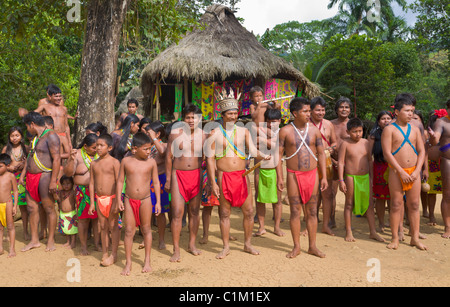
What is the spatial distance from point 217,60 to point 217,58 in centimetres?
11

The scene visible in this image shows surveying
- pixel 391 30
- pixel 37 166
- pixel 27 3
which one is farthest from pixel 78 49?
pixel 391 30

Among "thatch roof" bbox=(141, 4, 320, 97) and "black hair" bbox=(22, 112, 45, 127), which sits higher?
"thatch roof" bbox=(141, 4, 320, 97)

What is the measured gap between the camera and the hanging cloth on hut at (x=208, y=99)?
12.1m

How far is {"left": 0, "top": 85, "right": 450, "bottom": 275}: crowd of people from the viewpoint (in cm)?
439

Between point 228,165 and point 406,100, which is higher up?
point 406,100

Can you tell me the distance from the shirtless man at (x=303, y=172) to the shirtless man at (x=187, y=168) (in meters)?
1.12

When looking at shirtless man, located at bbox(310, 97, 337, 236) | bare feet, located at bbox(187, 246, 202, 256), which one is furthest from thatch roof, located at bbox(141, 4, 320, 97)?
bare feet, located at bbox(187, 246, 202, 256)

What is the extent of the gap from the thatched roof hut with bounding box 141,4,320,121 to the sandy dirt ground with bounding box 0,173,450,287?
6.81m

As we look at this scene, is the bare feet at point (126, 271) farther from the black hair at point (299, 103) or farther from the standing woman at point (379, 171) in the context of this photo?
the standing woman at point (379, 171)

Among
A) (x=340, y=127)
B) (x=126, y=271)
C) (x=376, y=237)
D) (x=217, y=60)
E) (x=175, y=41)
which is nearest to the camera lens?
(x=126, y=271)

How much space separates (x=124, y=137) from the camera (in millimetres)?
5438

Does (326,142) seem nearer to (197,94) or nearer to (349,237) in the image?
(349,237)

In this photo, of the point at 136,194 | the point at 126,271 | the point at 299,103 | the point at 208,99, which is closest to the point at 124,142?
the point at 136,194

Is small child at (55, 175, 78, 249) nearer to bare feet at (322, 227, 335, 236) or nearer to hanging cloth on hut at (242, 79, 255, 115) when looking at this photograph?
bare feet at (322, 227, 335, 236)
